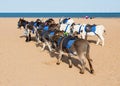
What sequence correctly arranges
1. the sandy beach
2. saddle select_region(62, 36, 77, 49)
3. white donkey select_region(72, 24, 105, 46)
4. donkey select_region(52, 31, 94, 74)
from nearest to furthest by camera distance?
the sandy beach
donkey select_region(52, 31, 94, 74)
saddle select_region(62, 36, 77, 49)
white donkey select_region(72, 24, 105, 46)

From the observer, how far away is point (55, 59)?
13.2 meters

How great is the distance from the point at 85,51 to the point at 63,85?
5.51 ft

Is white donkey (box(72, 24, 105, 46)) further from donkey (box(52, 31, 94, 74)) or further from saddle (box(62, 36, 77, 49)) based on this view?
saddle (box(62, 36, 77, 49))

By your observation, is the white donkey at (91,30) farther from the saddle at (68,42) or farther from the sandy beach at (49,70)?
the saddle at (68,42)

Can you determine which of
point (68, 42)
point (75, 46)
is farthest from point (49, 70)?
point (75, 46)

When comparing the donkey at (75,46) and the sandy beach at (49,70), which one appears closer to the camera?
the sandy beach at (49,70)

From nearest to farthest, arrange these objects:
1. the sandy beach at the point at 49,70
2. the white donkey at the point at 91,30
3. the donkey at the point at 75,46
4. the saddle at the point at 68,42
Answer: the sandy beach at the point at 49,70 < the donkey at the point at 75,46 < the saddle at the point at 68,42 < the white donkey at the point at 91,30

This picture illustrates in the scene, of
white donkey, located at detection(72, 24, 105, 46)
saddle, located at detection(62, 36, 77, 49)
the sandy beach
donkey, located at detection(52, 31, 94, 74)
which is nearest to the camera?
the sandy beach

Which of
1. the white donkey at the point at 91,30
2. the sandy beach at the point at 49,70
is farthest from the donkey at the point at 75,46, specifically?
→ the white donkey at the point at 91,30

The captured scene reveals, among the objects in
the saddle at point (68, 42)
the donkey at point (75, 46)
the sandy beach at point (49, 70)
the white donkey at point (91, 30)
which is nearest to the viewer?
the sandy beach at point (49, 70)

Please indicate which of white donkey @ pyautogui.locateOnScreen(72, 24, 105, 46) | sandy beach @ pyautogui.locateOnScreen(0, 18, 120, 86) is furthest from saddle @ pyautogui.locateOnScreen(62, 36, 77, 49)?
white donkey @ pyautogui.locateOnScreen(72, 24, 105, 46)

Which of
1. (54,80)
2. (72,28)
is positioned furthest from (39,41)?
(54,80)

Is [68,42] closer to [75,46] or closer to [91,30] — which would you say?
[75,46]

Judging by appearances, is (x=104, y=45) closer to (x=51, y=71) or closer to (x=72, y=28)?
(x=72, y=28)
